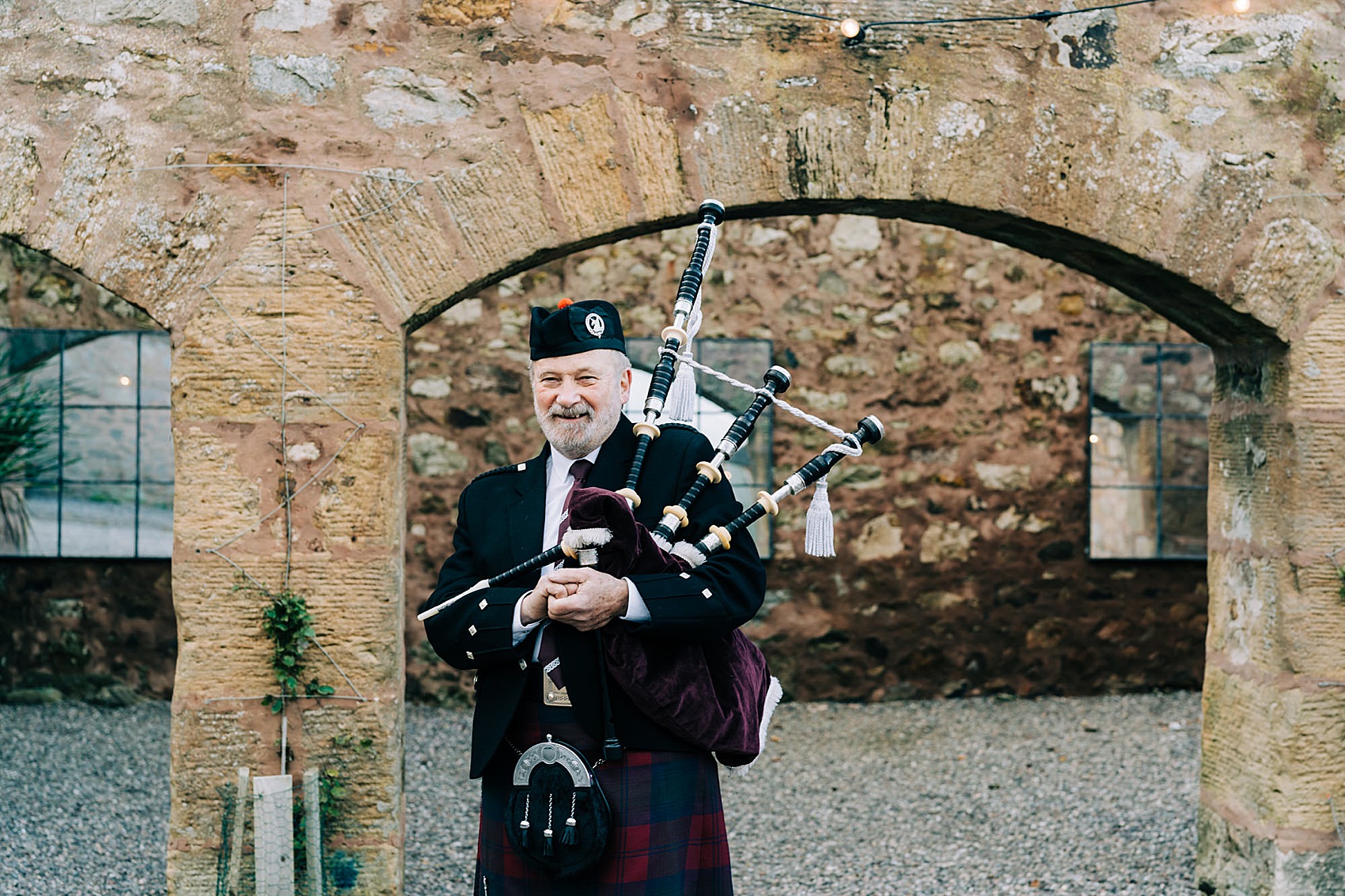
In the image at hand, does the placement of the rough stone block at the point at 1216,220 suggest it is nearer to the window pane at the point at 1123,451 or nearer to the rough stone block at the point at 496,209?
the rough stone block at the point at 496,209

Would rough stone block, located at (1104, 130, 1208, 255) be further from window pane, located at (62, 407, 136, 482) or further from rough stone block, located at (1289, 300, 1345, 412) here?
window pane, located at (62, 407, 136, 482)

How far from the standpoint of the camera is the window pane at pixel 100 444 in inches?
253

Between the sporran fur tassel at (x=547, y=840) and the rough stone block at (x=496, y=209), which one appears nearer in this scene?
the sporran fur tassel at (x=547, y=840)

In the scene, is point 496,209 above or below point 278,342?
above

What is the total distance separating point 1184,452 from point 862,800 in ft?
9.83

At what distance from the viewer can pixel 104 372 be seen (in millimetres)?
6449

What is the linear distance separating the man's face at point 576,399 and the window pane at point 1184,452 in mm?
5095

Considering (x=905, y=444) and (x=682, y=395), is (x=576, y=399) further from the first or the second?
(x=905, y=444)

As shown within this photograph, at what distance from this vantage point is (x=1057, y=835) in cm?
460

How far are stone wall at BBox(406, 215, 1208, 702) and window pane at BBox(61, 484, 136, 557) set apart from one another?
151 centimetres

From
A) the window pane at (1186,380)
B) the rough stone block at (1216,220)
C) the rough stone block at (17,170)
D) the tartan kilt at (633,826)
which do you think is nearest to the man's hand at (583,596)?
the tartan kilt at (633,826)

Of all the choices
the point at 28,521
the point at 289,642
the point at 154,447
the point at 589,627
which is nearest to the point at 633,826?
the point at 589,627

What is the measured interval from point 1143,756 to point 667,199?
378cm

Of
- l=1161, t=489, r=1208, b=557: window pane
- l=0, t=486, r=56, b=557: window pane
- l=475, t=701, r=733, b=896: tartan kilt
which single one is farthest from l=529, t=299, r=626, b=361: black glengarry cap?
l=1161, t=489, r=1208, b=557: window pane
